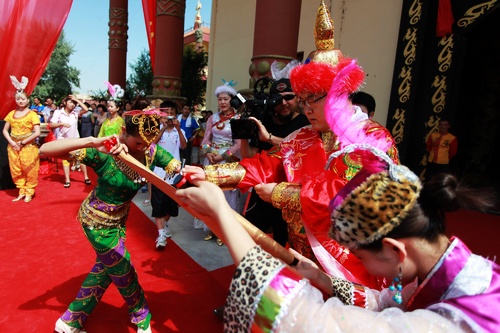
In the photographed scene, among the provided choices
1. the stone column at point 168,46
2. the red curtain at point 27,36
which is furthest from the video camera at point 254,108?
the stone column at point 168,46

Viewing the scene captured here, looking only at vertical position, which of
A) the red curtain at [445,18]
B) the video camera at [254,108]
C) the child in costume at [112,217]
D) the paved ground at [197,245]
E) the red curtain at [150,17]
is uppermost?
the red curtain at [150,17]

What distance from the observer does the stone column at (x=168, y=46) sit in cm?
805

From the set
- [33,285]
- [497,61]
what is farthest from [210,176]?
[497,61]

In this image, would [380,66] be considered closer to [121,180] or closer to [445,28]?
[445,28]

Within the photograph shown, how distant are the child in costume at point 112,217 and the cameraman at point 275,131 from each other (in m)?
0.75

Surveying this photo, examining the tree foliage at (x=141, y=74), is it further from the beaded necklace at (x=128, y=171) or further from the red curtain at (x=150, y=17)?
the beaded necklace at (x=128, y=171)

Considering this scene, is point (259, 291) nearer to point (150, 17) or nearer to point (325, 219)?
point (325, 219)

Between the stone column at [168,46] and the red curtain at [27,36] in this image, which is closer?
the red curtain at [27,36]

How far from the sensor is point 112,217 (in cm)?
203

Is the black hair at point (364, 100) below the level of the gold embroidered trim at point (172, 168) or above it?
above

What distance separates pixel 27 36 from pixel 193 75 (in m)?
16.8

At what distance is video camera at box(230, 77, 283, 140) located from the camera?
2133mm

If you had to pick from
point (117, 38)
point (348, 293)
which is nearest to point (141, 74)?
point (117, 38)

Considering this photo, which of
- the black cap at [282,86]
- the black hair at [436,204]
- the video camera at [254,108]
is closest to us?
the black hair at [436,204]
